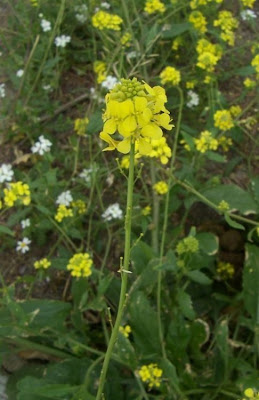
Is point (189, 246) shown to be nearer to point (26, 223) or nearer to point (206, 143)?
point (206, 143)

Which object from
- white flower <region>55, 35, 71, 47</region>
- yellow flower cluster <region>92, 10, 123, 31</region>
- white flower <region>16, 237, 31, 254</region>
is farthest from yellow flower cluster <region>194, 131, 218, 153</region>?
white flower <region>55, 35, 71, 47</region>

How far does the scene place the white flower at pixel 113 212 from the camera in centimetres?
236

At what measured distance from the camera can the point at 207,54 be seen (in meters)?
2.48

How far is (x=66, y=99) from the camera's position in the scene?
2.99 metres

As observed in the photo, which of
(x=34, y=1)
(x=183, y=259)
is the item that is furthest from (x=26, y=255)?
(x=34, y=1)

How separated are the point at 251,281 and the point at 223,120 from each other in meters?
0.70

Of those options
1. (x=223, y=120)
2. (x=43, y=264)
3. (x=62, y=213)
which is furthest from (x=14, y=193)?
(x=223, y=120)

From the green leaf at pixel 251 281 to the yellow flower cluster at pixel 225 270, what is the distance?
24 centimetres

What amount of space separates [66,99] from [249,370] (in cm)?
172

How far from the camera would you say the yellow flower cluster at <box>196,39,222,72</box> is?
2471 millimetres

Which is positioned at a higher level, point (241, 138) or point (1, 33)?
point (1, 33)

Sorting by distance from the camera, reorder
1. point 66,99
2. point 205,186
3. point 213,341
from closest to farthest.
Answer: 1. point 213,341
2. point 205,186
3. point 66,99

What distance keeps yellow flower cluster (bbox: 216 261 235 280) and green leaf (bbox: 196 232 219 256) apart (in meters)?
0.26

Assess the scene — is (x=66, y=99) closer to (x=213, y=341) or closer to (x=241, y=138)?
(x=241, y=138)
